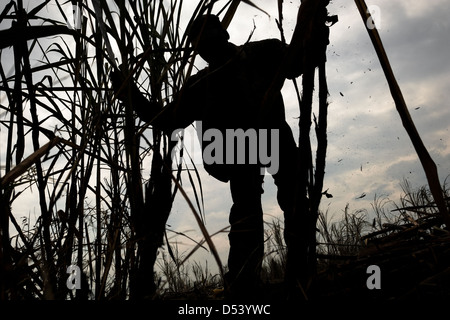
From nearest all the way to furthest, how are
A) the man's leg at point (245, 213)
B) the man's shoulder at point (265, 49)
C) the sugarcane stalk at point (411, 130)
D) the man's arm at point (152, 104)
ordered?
the sugarcane stalk at point (411, 130) < the man's arm at point (152, 104) < the man's leg at point (245, 213) < the man's shoulder at point (265, 49)

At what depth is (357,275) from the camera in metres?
0.80

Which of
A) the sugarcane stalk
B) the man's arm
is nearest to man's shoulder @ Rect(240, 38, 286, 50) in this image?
the man's arm

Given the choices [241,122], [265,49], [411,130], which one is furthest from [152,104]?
[265,49]

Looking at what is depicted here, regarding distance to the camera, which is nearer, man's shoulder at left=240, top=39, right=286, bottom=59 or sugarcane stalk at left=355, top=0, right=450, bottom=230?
sugarcane stalk at left=355, top=0, right=450, bottom=230

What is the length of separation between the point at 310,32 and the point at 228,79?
5.31 feet

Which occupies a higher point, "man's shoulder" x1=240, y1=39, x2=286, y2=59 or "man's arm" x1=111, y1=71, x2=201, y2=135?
"man's shoulder" x1=240, y1=39, x2=286, y2=59

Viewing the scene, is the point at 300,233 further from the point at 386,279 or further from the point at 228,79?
the point at 228,79

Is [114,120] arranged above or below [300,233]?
above

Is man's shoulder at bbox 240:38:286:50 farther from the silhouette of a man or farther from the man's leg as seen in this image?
the man's leg

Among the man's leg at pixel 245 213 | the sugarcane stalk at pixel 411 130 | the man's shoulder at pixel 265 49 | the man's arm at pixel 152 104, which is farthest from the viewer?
the man's shoulder at pixel 265 49

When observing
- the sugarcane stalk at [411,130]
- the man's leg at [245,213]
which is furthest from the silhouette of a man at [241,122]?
the sugarcane stalk at [411,130]

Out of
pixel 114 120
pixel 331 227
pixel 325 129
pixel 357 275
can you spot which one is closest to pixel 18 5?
pixel 114 120

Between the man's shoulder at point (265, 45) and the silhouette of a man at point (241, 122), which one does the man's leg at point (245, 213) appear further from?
the man's shoulder at point (265, 45)

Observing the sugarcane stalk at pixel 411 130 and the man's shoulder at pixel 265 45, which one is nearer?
the sugarcane stalk at pixel 411 130
